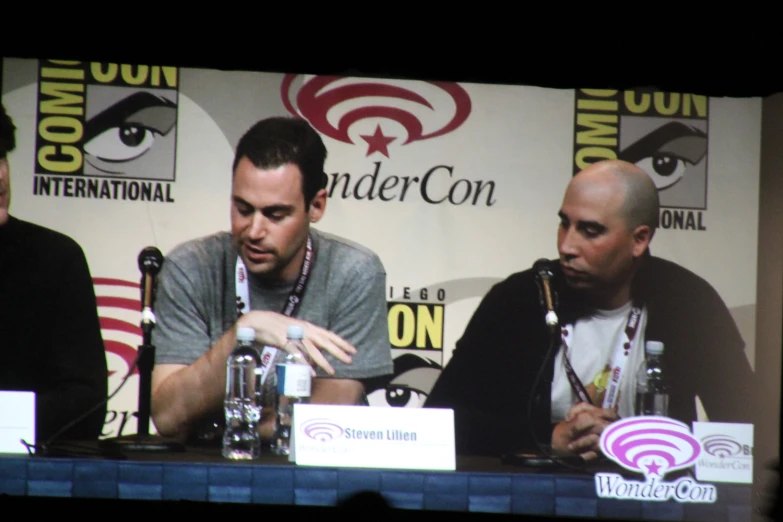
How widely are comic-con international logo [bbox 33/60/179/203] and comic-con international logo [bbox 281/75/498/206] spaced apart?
0.49 m

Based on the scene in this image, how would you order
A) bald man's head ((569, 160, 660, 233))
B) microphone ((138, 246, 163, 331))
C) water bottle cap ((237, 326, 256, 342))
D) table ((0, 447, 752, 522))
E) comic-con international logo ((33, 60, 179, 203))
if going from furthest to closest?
bald man's head ((569, 160, 660, 233)), comic-con international logo ((33, 60, 179, 203)), water bottle cap ((237, 326, 256, 342)), microphone ((138, 246, 163, 331)), table ((0, 447, 752, 522))

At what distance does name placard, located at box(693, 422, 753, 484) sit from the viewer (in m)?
3.37

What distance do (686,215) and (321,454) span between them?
5.52ft

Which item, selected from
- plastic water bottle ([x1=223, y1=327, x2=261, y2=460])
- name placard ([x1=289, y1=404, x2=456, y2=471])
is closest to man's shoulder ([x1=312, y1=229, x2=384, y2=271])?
plastic water bottle ([x1=223, y1=327, x2=261, y2=460])

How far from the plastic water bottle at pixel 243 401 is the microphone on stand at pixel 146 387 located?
187mm

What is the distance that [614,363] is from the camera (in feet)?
11.6

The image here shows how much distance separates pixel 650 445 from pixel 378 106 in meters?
1.57

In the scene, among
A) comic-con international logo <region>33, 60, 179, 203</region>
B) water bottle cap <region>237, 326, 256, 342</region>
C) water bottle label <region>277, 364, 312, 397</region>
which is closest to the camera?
water bottle label <region>277, 364, 312, 397</region>

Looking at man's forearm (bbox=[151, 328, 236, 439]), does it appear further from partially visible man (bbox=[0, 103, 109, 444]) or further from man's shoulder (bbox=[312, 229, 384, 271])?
man's shoulder (bbox=[312, 229, 384, 271])

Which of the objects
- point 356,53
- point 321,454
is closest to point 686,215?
point 356,53

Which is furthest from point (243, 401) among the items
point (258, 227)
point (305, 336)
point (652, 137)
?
point (652, 137)

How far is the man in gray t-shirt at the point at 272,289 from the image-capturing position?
3.43 metres

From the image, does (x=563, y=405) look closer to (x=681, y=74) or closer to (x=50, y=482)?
(x=681, y=74)

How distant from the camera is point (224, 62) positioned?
353 centimetres
